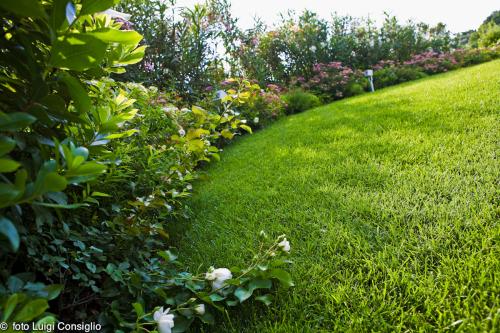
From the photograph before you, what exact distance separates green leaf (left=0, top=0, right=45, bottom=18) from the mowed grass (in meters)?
1.21

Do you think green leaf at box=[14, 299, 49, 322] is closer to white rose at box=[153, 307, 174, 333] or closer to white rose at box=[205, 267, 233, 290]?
white rose at box=[153, 307, 174, 333]

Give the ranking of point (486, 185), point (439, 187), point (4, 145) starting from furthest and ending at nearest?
point (439, 187) → point (486, 185) → point (4, 145)

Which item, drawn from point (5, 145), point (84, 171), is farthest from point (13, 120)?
point (84, 171)

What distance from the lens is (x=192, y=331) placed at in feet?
4.22

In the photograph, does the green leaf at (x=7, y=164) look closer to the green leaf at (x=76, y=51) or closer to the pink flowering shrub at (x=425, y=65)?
the green leaf at (x=76, y=51)

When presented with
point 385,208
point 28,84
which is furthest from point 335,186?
point 28,84

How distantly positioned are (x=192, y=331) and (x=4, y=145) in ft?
3.50

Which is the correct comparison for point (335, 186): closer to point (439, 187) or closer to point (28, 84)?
point (439, 187)

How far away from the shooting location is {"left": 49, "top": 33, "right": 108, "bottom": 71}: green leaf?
0.66 metres

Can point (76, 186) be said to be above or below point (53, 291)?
above

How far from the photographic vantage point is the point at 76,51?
68 centimetres

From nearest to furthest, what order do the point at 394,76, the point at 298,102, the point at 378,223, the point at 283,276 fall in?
the point at 283,276
the point at 378,223
the point at 298,102
the point at 394,76

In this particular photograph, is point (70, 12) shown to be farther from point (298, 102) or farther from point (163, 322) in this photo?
point (298, 102)

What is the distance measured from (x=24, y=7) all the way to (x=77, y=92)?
199mm
